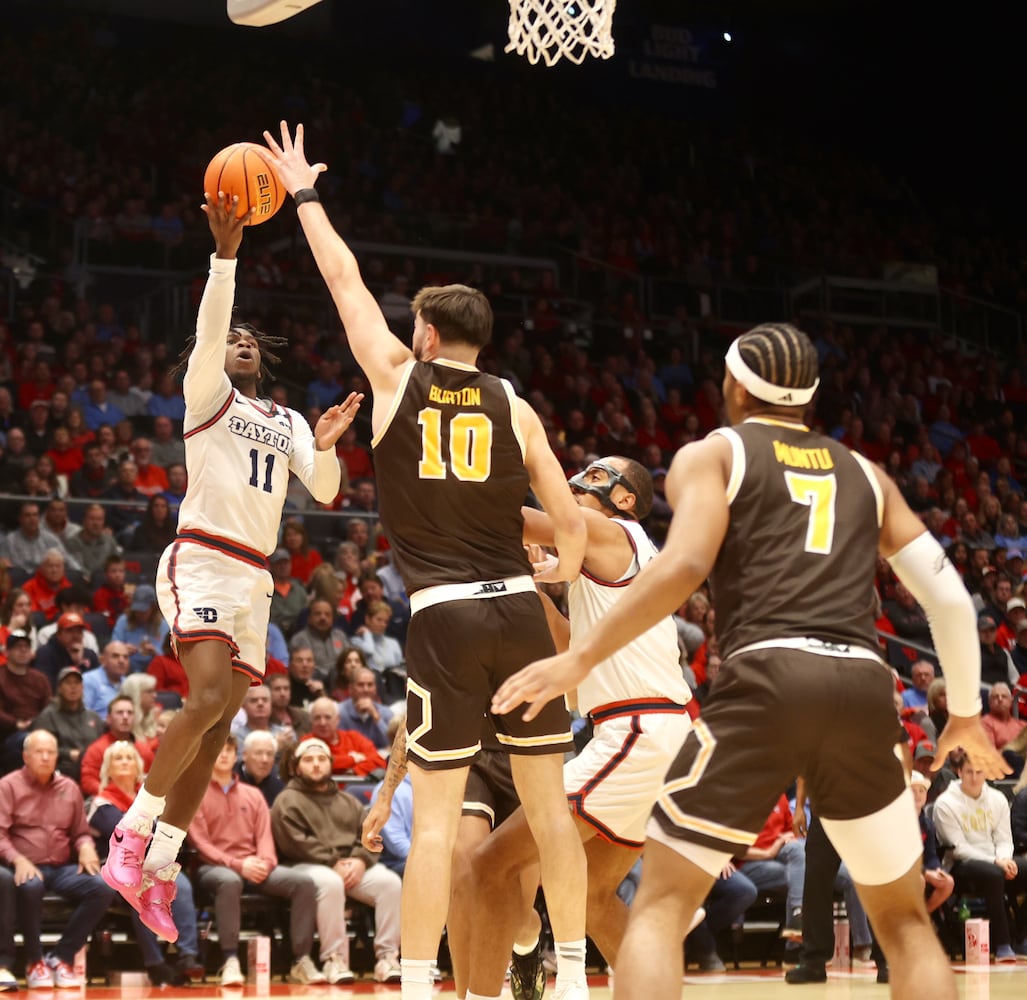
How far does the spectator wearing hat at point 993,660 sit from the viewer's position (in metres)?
16.1

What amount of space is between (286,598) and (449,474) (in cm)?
877

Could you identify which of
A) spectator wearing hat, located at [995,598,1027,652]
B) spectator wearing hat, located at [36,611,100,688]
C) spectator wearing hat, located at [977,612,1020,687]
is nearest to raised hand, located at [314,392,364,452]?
spectator wearing hat, located at [36,611,100,688]

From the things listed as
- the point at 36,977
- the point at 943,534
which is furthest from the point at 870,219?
the point at 36,977

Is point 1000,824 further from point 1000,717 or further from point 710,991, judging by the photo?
point 710,991

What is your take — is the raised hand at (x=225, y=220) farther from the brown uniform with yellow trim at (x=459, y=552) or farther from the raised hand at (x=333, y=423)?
the brown uniform with yellow trim at (x=459, y=552)

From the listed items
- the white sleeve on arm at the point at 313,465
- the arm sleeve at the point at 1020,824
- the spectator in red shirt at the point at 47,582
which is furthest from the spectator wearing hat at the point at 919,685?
the white sleeve on arm at the point at 313,465

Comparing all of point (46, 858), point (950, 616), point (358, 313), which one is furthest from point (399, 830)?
point (950, 616)

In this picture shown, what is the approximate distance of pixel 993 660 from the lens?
1620 cm

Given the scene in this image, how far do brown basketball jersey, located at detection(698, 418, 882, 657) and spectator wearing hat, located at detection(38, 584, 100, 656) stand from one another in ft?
30.4

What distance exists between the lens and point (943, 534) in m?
18.5

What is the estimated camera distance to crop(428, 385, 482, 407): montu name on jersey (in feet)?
18.5

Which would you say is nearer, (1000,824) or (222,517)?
(222,517)

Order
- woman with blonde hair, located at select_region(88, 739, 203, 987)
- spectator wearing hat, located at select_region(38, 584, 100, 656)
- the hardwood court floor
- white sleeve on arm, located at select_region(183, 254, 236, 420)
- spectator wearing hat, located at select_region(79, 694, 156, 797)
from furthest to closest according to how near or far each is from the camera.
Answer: spectator wearing hat, located at select_region(38, 584, 100, 656), spectator wearing hat, located at select_region(79, 694, 156, 797), woman with blonde hair, located at select_region(88, 739, 203, 987), the hardwood court floor, white sleeve on arm, located at select_region(183, 254, 236, 420)

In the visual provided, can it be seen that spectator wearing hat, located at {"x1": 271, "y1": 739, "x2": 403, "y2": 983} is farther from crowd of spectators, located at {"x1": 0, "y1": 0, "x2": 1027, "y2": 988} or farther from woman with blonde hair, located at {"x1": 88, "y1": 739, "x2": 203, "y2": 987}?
woman with blonde hair, located at {"x1": 88, "y1": 739, "x2": 203, "y2": 987}
